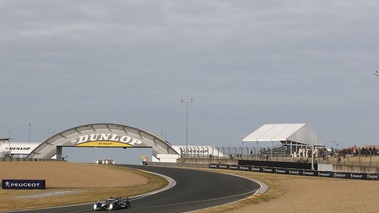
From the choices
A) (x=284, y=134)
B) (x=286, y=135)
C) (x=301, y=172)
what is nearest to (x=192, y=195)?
(x=301, y=172)

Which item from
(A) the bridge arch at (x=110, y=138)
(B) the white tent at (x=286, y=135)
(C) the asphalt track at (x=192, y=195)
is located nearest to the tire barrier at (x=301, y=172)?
(C) the asphalt track at (x=192, y=195)

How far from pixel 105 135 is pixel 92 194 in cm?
6950

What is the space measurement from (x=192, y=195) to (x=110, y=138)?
71.4 meters

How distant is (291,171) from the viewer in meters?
86.0

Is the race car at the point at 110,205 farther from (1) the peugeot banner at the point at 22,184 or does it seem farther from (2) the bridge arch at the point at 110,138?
(2) the bridge arch at the point at 110,138

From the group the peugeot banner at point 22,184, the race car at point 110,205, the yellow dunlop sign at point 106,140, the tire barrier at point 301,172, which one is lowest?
the race car at point 110,205

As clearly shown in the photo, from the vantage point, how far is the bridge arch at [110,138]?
126m

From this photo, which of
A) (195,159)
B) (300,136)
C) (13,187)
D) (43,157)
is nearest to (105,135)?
(43,157)

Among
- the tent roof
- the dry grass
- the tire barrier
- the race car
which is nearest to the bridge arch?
the tent roof

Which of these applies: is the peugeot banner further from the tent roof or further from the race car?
the tent roof

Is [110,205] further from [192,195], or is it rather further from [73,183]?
[73,183]

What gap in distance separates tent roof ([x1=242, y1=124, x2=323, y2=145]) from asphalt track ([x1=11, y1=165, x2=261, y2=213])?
2727 centimetres

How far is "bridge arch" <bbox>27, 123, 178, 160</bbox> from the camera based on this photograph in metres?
126

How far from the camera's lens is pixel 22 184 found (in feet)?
209
